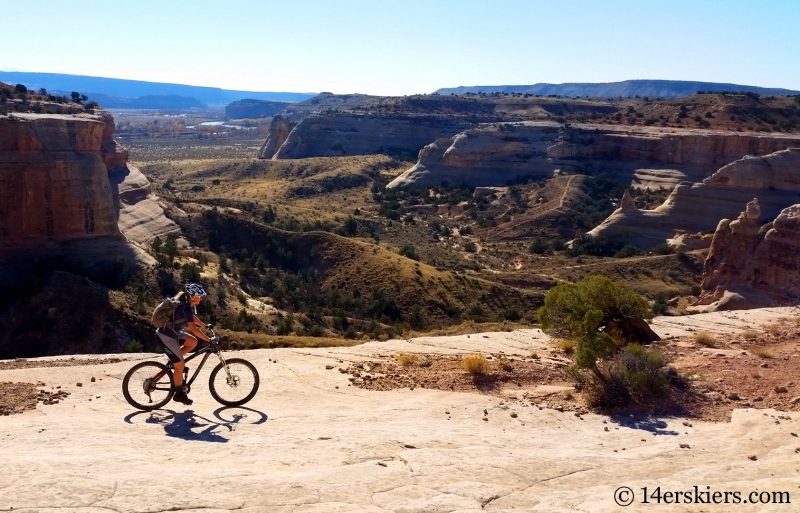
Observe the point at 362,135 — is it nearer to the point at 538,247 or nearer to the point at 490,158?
the point at 490,158

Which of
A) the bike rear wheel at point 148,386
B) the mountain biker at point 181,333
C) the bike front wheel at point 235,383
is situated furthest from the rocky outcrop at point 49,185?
the mountain biker at point 181,333

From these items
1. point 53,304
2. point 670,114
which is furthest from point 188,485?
point 670,114

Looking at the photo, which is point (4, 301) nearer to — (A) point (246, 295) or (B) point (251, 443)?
(A) point (246, 295)

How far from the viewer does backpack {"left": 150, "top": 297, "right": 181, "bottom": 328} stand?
9.56 meters

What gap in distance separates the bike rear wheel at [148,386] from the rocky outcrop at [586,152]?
52.8m

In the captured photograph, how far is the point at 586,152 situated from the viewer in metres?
67.1

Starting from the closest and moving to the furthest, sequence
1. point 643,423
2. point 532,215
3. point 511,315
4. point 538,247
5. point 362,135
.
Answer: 1. point 643,423
2. point 511,315
3. point 538,247
4. point 532,215
5. point 362,135

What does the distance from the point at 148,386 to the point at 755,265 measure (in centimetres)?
2682

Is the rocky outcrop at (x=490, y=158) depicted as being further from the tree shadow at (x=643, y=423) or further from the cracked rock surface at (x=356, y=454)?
the cracked rock surface at (x=356, y=454)

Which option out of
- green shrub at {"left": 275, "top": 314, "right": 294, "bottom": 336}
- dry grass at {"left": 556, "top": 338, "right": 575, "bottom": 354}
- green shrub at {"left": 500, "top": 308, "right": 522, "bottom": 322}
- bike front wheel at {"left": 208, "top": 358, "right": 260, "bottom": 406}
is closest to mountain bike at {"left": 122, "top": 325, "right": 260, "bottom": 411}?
bike front wheel at {"left": 208, "top": 358, "right": 260, "bottom": 406}

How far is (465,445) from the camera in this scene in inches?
345

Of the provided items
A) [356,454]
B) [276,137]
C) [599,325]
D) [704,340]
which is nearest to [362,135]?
[276,137]

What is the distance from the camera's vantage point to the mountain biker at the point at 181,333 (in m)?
9.70

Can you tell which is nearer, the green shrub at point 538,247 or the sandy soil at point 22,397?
the sandy soil at point 22,397
